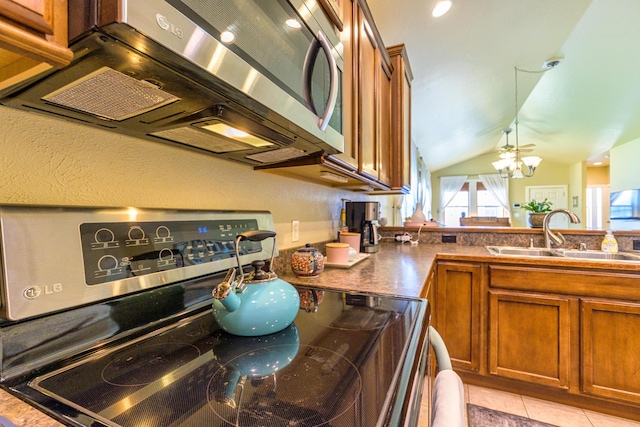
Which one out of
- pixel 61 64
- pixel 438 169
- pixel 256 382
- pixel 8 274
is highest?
pixel 438 169

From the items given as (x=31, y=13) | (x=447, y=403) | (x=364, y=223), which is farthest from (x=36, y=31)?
(x=364, y=223)

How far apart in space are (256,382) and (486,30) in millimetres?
2810

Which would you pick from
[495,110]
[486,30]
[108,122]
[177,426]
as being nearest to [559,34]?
[486,30]

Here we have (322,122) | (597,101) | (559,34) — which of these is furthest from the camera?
(597,101)

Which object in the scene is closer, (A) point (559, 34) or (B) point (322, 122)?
(B) point (322, 122)

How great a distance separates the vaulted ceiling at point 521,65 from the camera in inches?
80.3

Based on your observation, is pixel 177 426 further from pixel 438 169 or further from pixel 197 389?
pixel 438 169

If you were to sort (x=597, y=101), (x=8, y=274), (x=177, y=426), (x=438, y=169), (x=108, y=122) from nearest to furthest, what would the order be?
(x=177, y=426)
(x=8, y=274)
(x=108, y=122)
(x=597, y=101)
(x=438, y=169)

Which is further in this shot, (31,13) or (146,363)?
(146,363)

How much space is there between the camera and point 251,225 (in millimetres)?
1044

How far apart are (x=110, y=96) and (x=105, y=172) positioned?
239 mm

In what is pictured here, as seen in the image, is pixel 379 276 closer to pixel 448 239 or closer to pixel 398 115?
pixel 398 115

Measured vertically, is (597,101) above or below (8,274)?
above

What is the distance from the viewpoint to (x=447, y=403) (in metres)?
0.53
